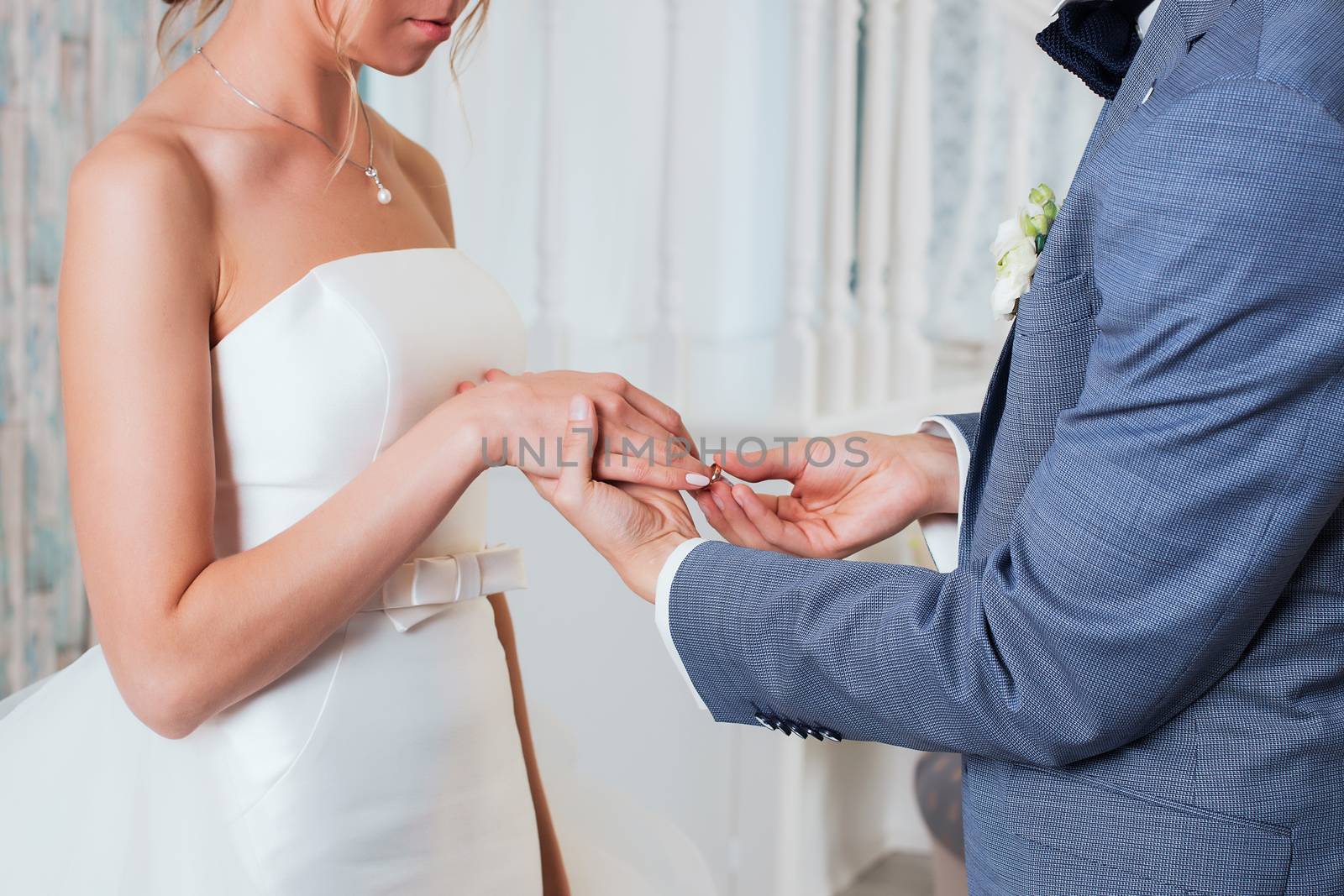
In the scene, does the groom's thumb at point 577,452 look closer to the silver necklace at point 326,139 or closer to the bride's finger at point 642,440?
the bride's finger at point 642,440

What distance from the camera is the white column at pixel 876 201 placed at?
8.54 feet

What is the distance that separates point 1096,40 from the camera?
103 centimetres

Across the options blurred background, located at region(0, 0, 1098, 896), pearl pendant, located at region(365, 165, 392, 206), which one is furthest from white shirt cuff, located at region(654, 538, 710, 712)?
blurred background, located at region(0, 0, 1098, 896)

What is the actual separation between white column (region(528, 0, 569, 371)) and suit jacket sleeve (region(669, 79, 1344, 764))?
1.77 metres

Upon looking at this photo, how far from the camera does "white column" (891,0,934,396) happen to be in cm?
262

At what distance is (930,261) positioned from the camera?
3.34 metres

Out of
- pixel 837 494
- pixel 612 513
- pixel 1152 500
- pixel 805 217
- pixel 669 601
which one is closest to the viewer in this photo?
pixel 1152 500

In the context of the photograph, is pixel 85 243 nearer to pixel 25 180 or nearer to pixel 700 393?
pixel 25 180

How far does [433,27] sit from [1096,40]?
66cm

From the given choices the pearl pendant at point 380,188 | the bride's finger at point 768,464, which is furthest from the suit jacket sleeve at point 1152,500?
the pearl pendant at point 380,188

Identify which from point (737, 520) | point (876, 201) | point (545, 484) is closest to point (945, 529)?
point (737, 520)

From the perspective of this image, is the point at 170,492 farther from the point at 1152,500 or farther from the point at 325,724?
the point at 1152,500

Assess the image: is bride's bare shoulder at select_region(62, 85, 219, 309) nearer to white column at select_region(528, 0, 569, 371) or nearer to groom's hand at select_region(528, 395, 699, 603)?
groom's hand at select_region(528, 395, 699, 603)

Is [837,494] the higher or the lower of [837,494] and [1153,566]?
the lower
